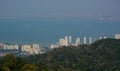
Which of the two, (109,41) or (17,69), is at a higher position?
(109,41)

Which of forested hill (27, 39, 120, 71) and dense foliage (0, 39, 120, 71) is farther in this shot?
forested hill (27, 39, 120, 71)

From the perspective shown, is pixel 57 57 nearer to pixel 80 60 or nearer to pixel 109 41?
pixel 80 60

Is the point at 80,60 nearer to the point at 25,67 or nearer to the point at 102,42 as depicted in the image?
the point at 102,42

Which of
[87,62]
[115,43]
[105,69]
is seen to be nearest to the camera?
[105,69]

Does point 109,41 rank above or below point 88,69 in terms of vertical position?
above

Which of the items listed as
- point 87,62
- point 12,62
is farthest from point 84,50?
point 12,62

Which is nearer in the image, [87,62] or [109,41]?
[87,62]

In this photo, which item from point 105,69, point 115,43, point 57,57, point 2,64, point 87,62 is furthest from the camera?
point 115,43

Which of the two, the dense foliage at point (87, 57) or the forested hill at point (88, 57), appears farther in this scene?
the forested hill at point (88, 57)

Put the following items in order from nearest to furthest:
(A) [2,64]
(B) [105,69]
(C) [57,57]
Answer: (A) [2,64], (B) [105,69], (C) [57,57]
